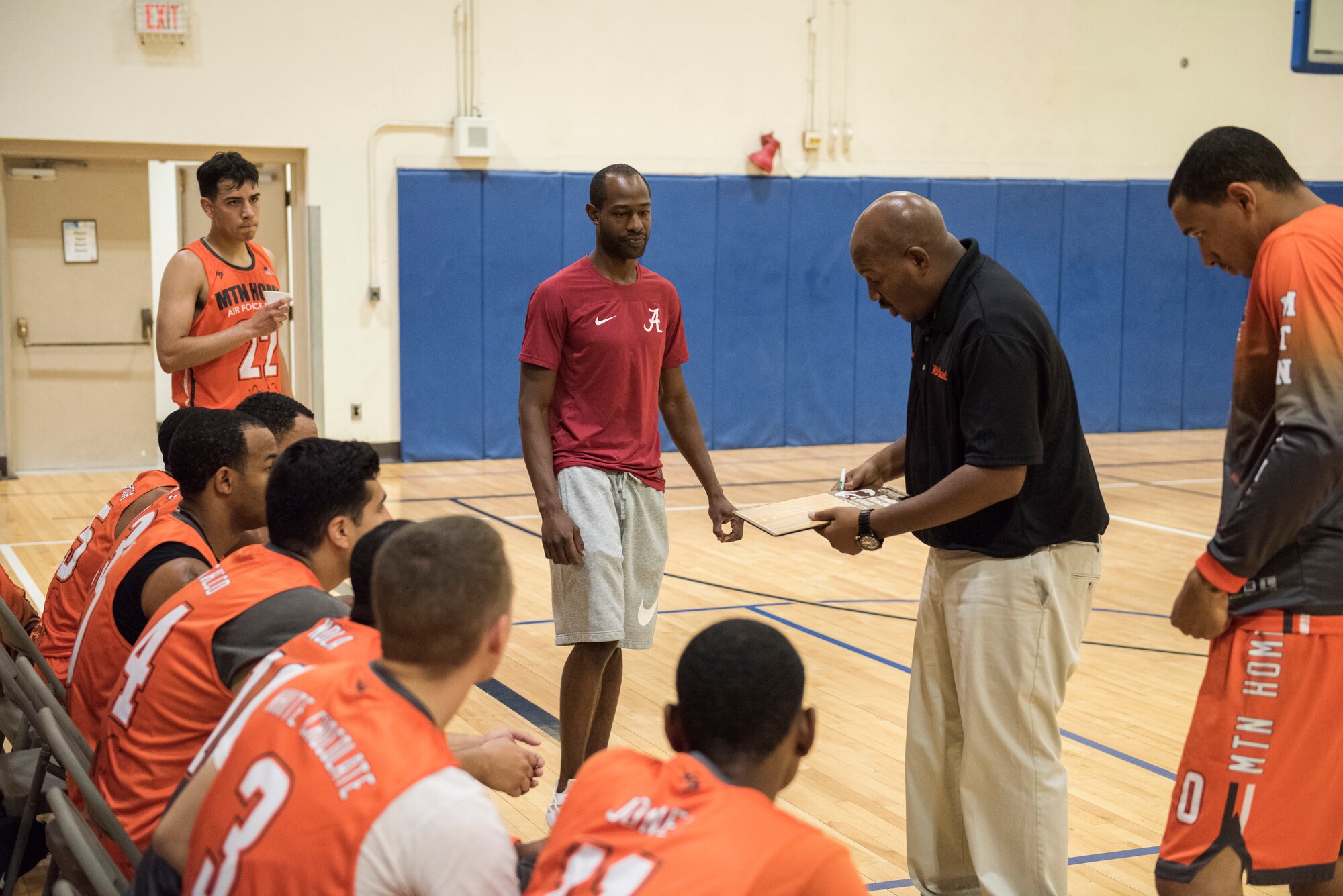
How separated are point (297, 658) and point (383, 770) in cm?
51

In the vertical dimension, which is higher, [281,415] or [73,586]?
[281,415]

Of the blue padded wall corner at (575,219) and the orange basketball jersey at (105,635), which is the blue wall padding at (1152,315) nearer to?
the blue padded wall corner at (575,219)

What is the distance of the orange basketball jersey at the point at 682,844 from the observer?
1.44 metres

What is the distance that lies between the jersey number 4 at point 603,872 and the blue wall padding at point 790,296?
383 inches

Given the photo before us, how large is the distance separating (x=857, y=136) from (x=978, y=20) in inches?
65.9

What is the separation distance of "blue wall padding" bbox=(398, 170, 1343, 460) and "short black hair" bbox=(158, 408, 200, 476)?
7.24m

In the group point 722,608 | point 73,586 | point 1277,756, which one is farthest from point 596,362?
point 722,608

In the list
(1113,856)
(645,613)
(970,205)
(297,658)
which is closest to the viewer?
(297,658)

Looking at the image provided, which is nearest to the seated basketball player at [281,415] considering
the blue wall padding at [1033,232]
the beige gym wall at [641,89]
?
the beige gym wall at [641,89]

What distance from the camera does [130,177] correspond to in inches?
403

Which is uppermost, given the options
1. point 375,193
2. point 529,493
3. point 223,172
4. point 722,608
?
point 375,193

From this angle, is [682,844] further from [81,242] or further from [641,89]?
[641,89]

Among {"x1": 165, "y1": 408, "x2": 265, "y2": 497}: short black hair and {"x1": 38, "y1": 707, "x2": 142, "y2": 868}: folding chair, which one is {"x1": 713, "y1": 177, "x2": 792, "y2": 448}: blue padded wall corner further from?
{"x1": 38, "y1": 707, "x2": 142, "y2": 868}: folding chair

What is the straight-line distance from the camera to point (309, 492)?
7.90 feet
